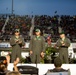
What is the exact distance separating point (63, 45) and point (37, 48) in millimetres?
902

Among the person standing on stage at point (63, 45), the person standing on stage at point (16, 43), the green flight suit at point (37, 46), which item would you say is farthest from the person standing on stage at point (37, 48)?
the person standing on stage at point (63, 45)

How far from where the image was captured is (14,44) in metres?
12.0

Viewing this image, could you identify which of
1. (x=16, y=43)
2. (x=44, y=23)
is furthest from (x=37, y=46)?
(x=44, y=23)

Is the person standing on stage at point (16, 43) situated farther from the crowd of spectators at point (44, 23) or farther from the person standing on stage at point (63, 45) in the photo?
the crowd of spectators at point (44, 23)

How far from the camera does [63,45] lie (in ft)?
38.8

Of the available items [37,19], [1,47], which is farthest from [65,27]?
[1,47]

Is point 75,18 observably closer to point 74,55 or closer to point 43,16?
point 43,16

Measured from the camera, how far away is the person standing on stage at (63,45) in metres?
11.7

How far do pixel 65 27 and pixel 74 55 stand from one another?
15.1 metres

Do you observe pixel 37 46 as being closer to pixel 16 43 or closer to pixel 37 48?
pixel 37 48

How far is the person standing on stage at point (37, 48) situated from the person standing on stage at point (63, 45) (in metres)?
0.61

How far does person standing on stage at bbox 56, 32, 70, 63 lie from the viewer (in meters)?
11.7

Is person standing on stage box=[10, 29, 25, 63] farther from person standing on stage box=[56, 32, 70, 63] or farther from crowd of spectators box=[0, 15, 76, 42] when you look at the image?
crowd of spectators box=[0, 15, 76, 42]

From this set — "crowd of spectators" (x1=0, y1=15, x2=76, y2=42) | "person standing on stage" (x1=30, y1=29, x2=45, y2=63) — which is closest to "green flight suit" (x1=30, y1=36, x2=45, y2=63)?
"person standing on stage" (x1=30, y1=29, x2=45, y2=63)
